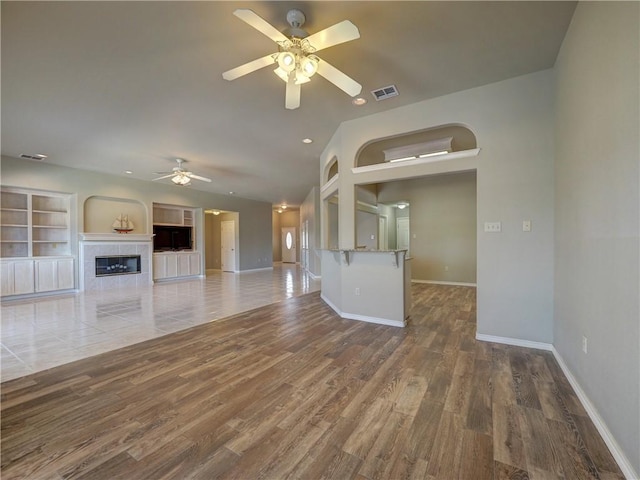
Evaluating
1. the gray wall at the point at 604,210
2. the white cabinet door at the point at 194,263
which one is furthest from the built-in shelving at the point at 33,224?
the gray wall at the point at 604,210

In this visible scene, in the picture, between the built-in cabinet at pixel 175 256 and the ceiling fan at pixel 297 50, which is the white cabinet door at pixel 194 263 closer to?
the built-in cabinet at pixel 175 256

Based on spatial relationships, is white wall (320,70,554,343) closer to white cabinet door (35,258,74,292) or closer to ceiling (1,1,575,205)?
ceiling (1,1,575,205)

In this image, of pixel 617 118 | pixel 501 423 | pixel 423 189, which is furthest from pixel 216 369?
pixel 423 189

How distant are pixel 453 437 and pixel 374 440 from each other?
47 cm

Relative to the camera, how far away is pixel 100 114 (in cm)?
374

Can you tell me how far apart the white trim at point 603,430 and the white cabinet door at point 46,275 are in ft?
29.2

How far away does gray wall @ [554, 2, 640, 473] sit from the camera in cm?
139

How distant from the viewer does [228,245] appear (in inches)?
426

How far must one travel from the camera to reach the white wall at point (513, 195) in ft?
9.48

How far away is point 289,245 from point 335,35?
13.4 metres

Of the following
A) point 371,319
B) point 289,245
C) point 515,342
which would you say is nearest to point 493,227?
point 515,342

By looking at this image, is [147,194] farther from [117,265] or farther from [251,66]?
[251,66]

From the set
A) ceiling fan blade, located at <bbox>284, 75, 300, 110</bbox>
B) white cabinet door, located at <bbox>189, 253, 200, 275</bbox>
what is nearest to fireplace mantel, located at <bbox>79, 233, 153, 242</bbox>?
white cabinet door, located at <bbox>189, 253, 200, 275</bbox>

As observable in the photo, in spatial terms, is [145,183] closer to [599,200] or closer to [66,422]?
[66,422]
